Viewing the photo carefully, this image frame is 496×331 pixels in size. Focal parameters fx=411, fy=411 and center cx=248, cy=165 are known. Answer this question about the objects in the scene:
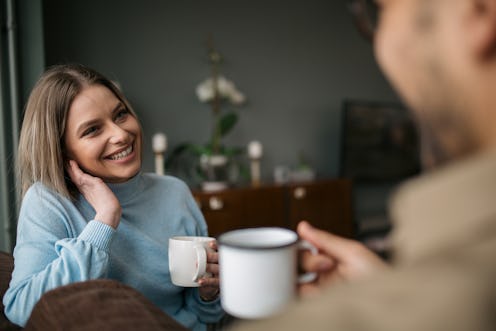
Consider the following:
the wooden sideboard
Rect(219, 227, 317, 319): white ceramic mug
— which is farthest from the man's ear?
the wooden sideboard

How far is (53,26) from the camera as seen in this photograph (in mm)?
2822

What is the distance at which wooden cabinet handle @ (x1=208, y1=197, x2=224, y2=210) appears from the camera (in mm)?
2883

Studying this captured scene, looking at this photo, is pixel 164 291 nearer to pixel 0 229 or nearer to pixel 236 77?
pixel 0 229

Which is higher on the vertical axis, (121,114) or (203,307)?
(121,114)

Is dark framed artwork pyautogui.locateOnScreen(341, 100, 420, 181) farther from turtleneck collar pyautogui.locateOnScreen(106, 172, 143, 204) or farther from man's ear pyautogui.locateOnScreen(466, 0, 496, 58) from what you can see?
man's ear pyautogui.locateOnScreen(466, 0, 496, 58)

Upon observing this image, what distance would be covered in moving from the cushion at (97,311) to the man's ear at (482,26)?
21.0 inches

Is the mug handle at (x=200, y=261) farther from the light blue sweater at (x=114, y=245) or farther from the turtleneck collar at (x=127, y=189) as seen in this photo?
the turtleneck collar at (x=127, y=189)

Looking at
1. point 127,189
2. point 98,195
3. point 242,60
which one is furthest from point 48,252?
point 242,60

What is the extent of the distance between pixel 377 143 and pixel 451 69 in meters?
4.21

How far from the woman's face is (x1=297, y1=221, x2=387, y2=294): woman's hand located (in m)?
0.70

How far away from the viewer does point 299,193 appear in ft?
11.3

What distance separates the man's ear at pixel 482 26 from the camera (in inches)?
14.1

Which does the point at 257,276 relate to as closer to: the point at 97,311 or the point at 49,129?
the point at 97,311

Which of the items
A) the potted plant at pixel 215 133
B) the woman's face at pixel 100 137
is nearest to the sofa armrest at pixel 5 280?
the woman's face at pixel 100 137
